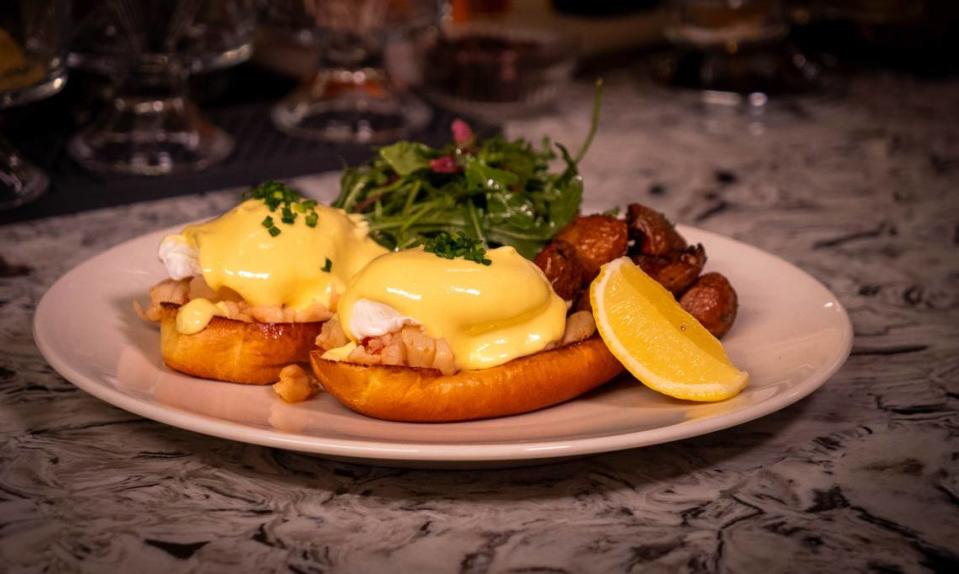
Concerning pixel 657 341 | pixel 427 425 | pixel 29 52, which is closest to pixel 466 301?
pixel 427 425

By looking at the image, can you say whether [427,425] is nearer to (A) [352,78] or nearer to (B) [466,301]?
(B) [466,301]

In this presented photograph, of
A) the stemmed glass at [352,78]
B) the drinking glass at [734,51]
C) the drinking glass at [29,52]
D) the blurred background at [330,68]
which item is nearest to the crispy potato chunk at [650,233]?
the blurred background at [330,68]

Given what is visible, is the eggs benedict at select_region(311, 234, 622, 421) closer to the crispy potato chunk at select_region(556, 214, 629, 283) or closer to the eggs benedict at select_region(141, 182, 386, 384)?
the eggs benedict at select_region(141, 182, 386, 384)

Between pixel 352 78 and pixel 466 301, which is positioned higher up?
pixel 466 301

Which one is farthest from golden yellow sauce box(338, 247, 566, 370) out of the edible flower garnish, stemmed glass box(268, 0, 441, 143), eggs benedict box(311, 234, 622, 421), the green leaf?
stemmed glass box(268, 0, 441, 143)

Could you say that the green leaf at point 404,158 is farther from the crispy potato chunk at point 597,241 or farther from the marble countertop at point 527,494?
the marble countertop at point 527,494

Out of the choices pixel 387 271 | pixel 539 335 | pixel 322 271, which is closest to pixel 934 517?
pixel 539 335
